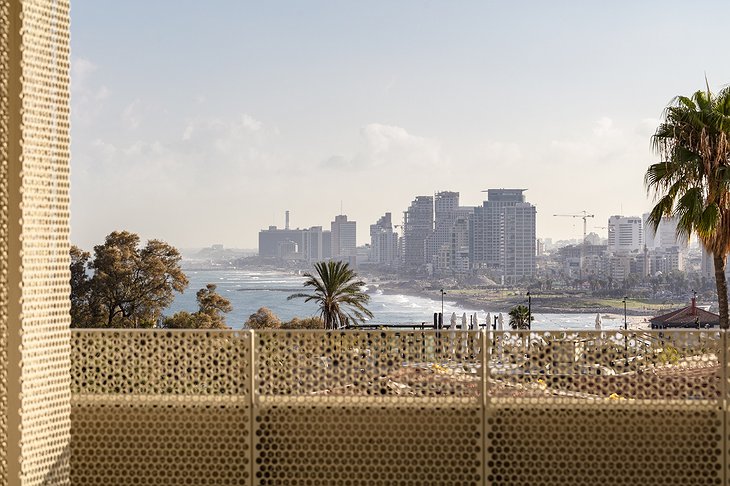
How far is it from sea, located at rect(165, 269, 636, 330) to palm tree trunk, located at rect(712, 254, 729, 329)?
4951 cm

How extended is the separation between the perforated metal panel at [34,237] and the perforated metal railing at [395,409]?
1.60 feet

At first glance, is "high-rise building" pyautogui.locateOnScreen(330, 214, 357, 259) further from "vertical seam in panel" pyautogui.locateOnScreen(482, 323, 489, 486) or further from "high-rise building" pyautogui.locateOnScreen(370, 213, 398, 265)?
"vertical seam in panel" pyautogui.locateOnScreen(482, 323, 489, 486)

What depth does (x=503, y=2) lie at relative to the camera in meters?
50.2

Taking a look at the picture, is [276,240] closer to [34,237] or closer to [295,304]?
[295,304]

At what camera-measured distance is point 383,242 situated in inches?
3155

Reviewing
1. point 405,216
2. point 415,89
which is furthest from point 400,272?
point 415,89

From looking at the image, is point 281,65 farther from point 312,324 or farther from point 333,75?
point 312,324

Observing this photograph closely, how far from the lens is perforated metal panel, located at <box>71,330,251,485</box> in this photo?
4703 mm

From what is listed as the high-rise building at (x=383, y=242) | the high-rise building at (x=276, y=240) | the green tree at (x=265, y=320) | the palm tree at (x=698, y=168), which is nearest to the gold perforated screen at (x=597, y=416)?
→ the palm tree at (x=698, y=168)

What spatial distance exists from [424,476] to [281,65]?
65.8 meters

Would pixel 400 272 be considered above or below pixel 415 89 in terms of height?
below

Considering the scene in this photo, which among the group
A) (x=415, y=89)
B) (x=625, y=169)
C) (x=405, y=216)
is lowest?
(x=405, y=216)

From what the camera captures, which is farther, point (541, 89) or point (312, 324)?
point (541, 89)

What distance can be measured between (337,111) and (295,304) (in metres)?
17.9
